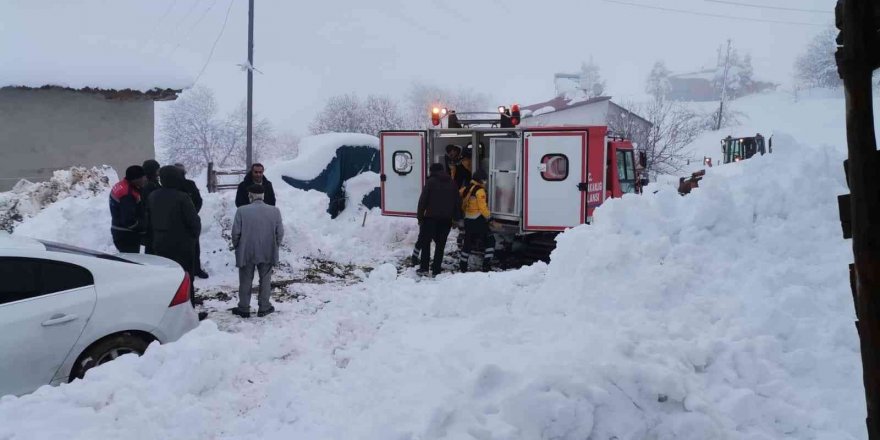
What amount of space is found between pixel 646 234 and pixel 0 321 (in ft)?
19.4

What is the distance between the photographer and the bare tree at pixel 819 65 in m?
69.8

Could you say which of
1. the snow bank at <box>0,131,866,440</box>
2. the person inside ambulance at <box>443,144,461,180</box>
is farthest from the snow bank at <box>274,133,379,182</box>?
the snow bank at <box>0,131,866,440</box>

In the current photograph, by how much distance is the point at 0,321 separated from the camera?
4.41m

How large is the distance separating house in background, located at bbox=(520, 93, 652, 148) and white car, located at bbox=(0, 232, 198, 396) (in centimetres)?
3136

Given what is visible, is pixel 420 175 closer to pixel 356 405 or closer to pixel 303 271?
pixel 303 271

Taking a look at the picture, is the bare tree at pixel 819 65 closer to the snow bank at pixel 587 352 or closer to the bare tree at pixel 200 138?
the bare tree at pixel 200 138

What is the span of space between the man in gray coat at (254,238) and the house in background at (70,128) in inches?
297

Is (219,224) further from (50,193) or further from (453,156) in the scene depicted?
(453,156)

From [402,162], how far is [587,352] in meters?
7.81

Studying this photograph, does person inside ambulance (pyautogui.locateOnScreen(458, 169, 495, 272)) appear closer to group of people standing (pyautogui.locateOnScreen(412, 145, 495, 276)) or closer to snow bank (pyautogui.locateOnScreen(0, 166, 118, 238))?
group of people standing (pyautogui.locateOnScreen(412, 145, 495, 276))

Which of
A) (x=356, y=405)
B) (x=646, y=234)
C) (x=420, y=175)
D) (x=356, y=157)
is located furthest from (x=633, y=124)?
(x=356, y=405)

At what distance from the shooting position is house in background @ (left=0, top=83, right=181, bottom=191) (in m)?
12.9

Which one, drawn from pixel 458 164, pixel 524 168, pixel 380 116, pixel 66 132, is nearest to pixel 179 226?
pixel 524 168

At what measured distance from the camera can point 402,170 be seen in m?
11.6
